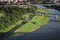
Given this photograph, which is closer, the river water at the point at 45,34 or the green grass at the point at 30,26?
the river water at the point at 45,34

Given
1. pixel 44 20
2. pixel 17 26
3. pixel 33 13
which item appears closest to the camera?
pixel 17 26

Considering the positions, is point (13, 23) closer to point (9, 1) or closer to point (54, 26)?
point (54, 26)

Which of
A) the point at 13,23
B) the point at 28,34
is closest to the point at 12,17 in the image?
the point at 13,23

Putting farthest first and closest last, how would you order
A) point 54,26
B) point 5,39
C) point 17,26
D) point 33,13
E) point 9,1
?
point 9,1
point 33,13
point 54,26
point 17,26
point 5,39

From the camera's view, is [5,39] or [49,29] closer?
[5,39]

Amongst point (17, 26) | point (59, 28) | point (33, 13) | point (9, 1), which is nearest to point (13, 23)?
point (17, 26)

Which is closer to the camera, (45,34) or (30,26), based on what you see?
(45,34)

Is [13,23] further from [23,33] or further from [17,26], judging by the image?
[23,33]

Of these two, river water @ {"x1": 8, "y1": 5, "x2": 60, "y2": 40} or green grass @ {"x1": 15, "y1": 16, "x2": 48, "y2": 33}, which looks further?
green grass @ {"x1": 15, "y1": 16, "x2": 48, "y2": 33}

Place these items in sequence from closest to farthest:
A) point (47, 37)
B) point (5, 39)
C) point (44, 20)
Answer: point (5, 39) < point (47, 37) < point (44, 20)

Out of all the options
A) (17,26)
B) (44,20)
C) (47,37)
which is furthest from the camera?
(44,20)
